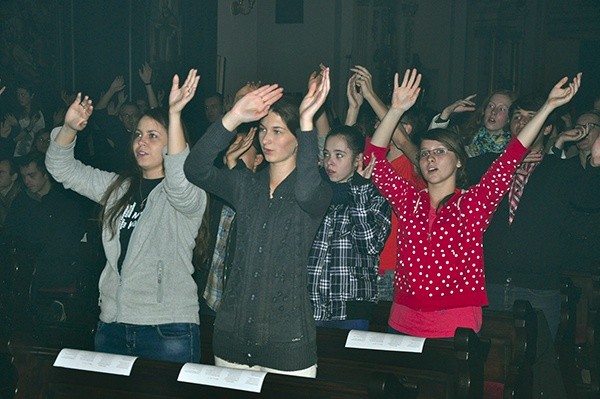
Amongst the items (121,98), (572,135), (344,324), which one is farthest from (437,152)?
(121,98)

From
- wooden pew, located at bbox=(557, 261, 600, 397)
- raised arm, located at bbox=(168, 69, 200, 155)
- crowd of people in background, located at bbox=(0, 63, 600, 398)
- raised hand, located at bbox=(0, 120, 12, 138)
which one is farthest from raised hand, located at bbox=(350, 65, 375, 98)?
raised hand, located at bbox=(0, 120, 12, 138)

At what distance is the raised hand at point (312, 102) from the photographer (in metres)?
3.69

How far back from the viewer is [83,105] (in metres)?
4.57

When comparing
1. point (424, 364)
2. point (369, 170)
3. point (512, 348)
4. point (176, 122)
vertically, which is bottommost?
point (512, 348)

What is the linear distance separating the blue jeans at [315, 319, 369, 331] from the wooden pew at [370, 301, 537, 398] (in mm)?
439

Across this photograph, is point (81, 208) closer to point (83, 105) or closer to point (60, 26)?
point (83, 105)

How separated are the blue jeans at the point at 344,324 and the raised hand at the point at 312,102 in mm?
1442

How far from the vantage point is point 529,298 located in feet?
18.9

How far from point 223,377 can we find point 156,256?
0.73m

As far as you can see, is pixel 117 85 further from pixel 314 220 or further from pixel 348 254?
pixel 314 220

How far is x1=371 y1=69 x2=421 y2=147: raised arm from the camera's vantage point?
4902mm

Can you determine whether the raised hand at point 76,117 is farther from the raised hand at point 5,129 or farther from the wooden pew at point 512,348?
→ the raised hand at point 5,129

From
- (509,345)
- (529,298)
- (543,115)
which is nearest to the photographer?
(543,115)

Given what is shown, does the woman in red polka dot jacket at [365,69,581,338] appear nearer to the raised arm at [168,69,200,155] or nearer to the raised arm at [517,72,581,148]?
the raised arm at [517,72,581,148]
